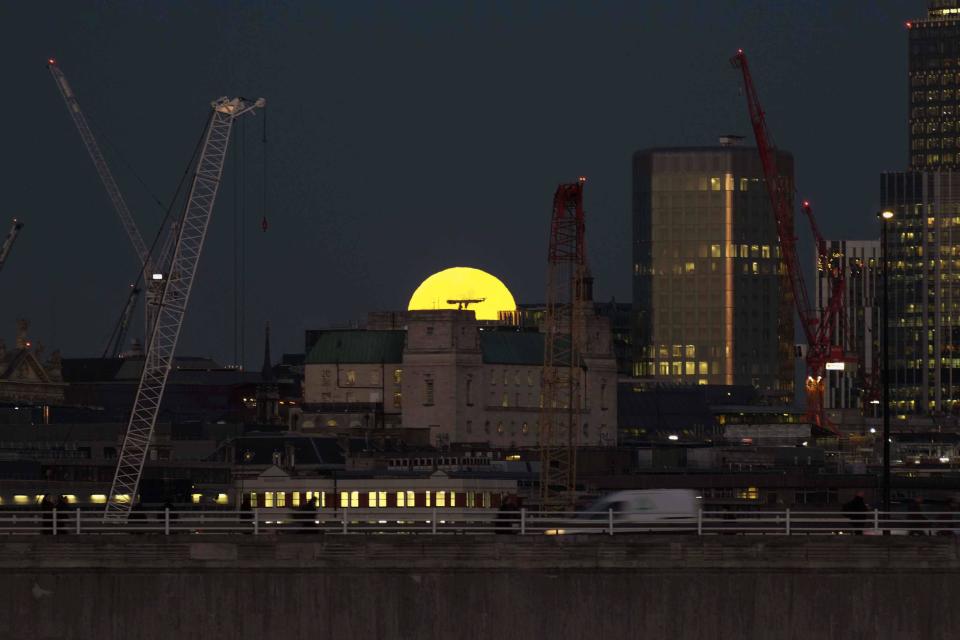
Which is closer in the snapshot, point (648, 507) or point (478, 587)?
point (478, 587)

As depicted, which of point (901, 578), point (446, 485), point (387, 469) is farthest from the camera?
point (387, 469)

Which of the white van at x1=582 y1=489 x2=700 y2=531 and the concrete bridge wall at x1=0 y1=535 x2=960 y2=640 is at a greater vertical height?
the white van at x1=582 y1=489 x2=700 y2=531

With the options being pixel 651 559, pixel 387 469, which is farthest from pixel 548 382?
pixel 651 559

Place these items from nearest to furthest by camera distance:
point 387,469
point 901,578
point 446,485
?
1. point 901,578
2. point 446,485
3. point 387,469

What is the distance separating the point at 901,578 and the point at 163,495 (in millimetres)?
122788

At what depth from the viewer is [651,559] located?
254ft

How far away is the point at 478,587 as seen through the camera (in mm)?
77688

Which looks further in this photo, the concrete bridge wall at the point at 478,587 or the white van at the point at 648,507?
the white van at the point at 648,507

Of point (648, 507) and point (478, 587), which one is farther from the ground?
point (648, 507)

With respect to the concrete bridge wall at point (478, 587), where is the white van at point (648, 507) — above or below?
above

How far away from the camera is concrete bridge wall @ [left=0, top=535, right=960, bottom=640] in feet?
254

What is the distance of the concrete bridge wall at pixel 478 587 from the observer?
77.3m

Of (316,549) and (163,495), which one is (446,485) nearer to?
(163,495)

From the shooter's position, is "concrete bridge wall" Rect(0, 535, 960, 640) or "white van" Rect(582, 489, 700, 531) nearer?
"concrete bridge wall" Rect(0, 535, 960, 640)
